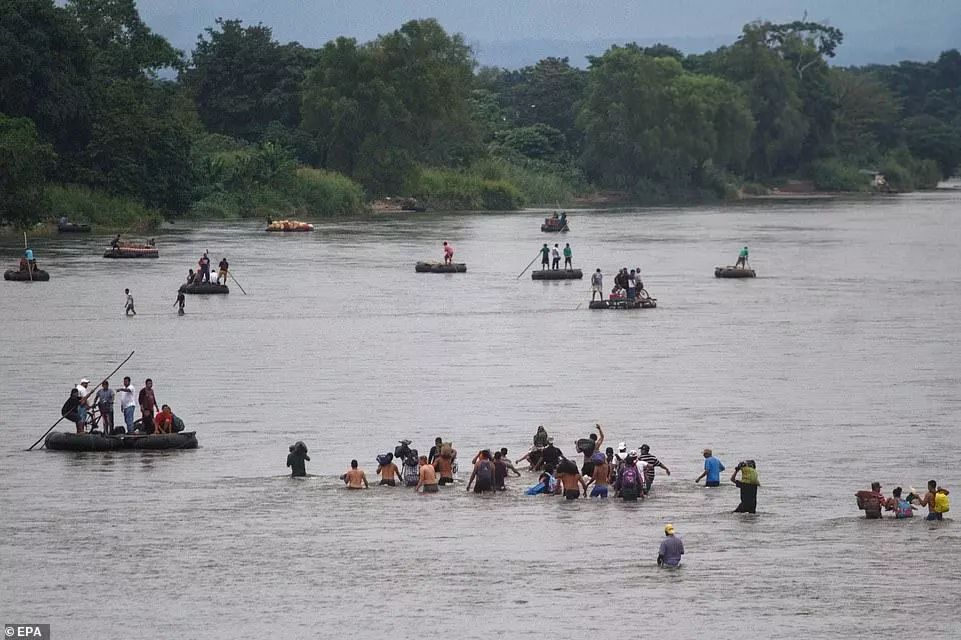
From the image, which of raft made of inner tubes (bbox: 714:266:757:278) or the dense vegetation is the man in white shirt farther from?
the dense vegetation

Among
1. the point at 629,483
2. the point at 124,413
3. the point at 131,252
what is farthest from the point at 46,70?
the point at 629,483

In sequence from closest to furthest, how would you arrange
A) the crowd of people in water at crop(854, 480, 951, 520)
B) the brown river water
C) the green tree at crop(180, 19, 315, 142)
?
the brown river water → the crowd of people in water at crop(854, 480, 951, 520) → the green tree at crop(180, 19, 315, 142)

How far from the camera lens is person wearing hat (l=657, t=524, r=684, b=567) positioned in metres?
25.9

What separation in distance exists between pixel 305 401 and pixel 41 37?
2217 inches

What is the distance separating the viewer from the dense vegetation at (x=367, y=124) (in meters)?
96.4

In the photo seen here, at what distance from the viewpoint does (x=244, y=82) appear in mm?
133875

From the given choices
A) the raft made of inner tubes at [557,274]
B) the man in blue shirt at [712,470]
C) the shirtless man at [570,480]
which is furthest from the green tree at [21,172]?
the man in blue shirt at [712,470]

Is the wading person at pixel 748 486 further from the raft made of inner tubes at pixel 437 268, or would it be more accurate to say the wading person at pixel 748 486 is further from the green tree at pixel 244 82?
the green tree at pixel 244 82

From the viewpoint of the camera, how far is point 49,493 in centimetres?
3127

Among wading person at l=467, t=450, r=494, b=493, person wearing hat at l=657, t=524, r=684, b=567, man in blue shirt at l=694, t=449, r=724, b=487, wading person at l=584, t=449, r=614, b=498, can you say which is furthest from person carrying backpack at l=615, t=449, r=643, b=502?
person wearing hat at l=657, t=524, r=684, b=567

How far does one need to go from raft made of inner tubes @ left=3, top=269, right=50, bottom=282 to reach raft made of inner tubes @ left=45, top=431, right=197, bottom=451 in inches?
1331

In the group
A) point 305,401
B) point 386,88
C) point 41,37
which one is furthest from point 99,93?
point 305,401

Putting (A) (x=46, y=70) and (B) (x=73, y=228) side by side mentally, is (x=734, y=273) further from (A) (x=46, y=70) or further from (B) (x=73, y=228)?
(A) (x=46, y=70)

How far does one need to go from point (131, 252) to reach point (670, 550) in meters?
57.0
